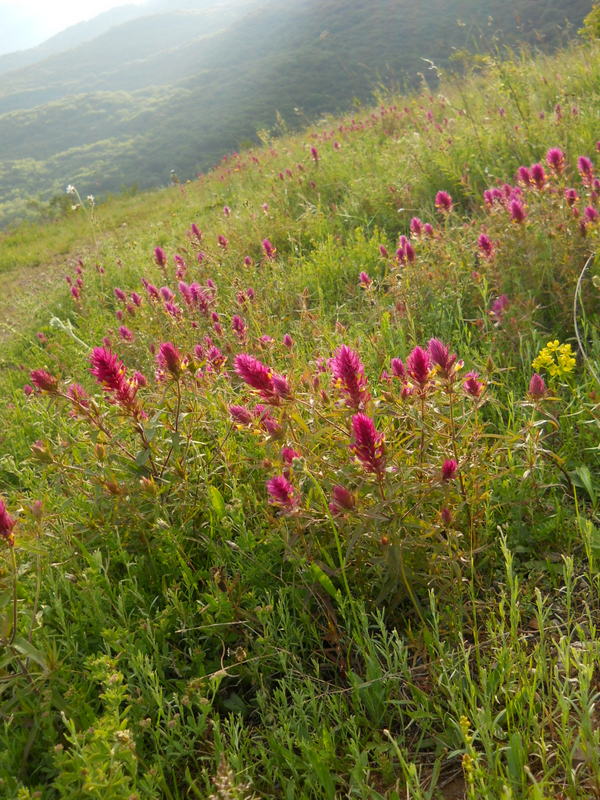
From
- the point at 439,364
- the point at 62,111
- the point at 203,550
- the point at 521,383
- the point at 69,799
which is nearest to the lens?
the point at 69,799

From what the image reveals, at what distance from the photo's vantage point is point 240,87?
132 feet

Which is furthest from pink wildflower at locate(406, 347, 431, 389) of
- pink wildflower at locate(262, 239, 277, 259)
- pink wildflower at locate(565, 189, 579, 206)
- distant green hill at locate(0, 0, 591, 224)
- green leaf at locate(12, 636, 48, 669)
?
distant green hill at locate(0, 0, 591, 224)

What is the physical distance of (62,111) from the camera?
5478 cm

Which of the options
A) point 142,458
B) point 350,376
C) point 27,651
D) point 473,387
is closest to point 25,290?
point 142,458

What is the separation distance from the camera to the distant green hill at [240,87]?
28.5 m

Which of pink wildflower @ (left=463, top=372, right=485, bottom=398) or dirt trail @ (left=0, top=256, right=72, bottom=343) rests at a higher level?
dirt trail @ (left=0, top=256, right=72, bottom=343)

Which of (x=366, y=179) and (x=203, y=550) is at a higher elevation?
(x=366, y=179)

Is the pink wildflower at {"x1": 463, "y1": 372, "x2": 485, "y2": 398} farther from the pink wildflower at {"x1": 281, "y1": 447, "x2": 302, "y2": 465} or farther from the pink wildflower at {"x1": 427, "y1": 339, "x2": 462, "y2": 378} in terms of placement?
the pink wildflower at {"x1": 281, "y1": 447, "x2": 302, "y2": 465}

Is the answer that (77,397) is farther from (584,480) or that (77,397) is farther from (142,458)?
(584,480)

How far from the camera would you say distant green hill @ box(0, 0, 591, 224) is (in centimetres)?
2850

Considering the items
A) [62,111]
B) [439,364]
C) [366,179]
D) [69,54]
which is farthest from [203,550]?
[69,54]

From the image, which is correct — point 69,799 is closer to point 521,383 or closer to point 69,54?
point 521,383

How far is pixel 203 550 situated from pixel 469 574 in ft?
3.03

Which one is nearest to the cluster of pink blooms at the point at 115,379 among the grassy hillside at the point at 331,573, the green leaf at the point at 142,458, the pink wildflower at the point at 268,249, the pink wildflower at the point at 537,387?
the grassy hillside at the point at 331,573
